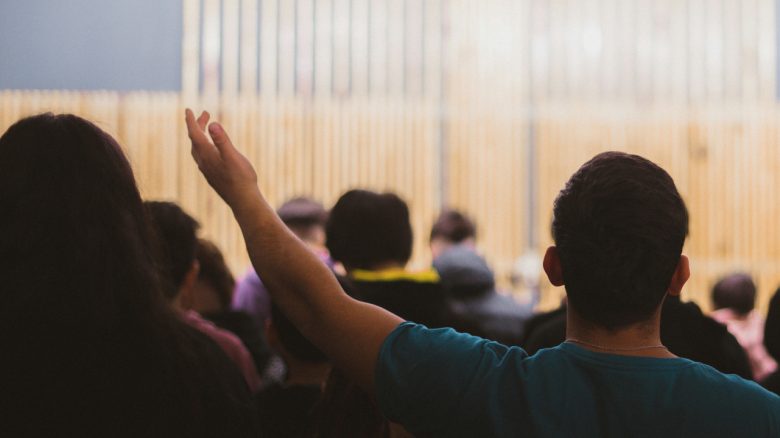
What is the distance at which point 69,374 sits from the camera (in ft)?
5.01

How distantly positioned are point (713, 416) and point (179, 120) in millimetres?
8232

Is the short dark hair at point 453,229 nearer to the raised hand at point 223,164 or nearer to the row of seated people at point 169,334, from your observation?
the row of seated people at point 169,334

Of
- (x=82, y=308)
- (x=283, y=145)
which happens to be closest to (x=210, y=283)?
(x=82, y=308)

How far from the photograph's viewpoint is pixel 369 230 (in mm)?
3213

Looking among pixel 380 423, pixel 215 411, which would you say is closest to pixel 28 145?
pixel 215 411

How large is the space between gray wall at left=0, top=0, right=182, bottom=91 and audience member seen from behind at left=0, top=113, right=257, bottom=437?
7.86 m

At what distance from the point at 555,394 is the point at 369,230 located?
5.86 ft

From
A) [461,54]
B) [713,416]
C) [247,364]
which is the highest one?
[461,54]

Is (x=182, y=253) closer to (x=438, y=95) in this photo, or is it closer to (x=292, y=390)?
(x=292, y=390)

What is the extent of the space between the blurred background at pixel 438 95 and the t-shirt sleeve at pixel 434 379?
7.82 meters

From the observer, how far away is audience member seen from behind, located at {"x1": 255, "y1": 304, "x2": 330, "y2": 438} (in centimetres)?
235

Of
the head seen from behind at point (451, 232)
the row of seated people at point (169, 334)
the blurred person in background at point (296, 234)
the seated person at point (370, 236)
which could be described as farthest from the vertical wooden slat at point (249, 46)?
the row of seated people at point (169, 334)

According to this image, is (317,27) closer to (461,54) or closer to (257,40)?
(257,40)

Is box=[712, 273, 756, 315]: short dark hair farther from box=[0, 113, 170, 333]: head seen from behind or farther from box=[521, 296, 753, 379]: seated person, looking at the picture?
box=[0, 113, 170, 333]: head seen from behind
